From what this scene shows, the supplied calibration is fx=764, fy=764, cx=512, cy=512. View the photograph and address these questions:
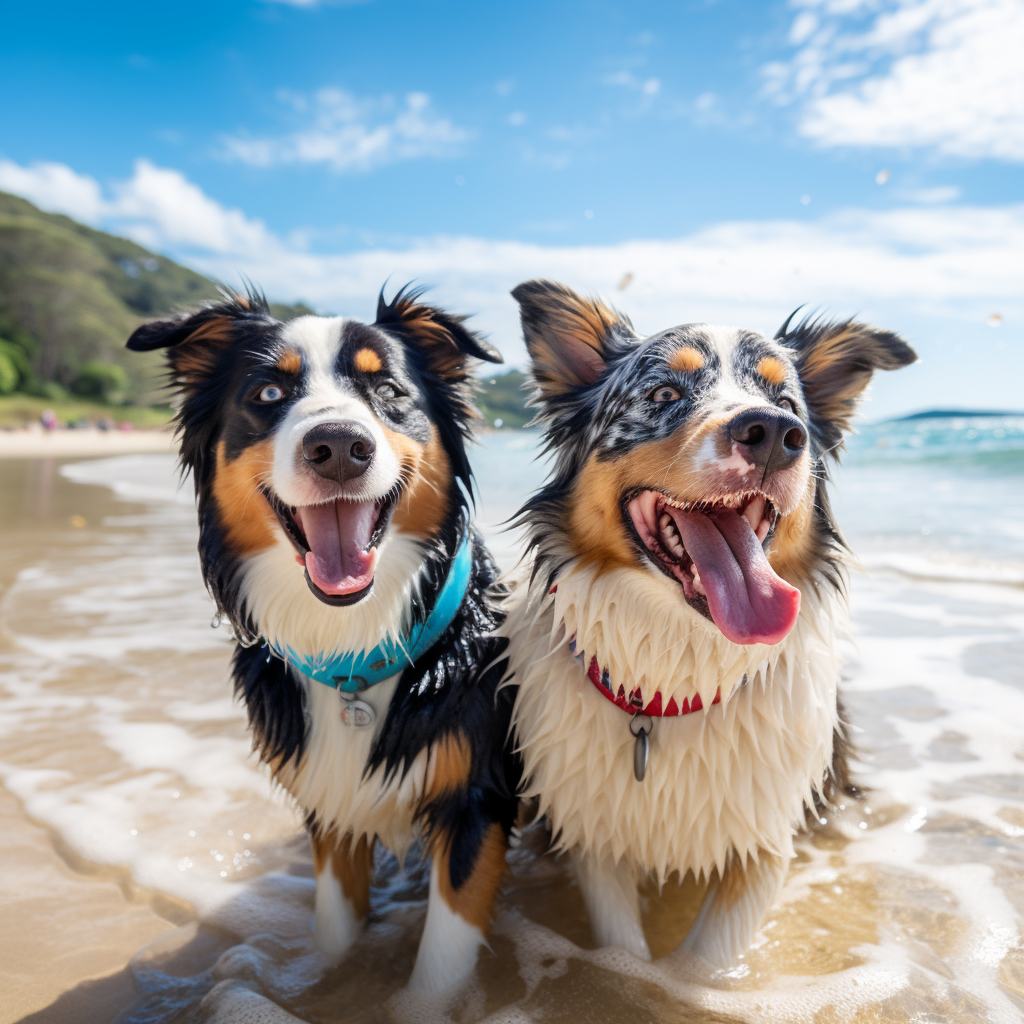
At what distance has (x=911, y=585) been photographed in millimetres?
6754

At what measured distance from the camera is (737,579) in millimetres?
2146

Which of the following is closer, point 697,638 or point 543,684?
point 697,638

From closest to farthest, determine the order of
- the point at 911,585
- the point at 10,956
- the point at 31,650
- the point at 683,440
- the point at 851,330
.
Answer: the point at 683,440, the point at 10,956, the point at 851,330, the point at 31,650, the point at 911,585

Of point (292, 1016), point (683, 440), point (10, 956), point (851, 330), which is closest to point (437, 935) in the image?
point (292, 1016)

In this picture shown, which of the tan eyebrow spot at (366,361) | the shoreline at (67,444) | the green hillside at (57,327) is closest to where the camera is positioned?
the tan eyebrow spot at (366,361)

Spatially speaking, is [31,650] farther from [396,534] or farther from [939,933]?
[939,933]

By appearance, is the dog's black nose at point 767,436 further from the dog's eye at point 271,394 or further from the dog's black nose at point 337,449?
the dog's eye at point 271,394

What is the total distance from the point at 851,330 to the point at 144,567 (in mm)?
6542

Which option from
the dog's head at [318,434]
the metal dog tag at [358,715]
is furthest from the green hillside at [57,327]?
the metal dog tag at [358,715]

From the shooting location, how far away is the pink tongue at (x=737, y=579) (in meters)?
2.07

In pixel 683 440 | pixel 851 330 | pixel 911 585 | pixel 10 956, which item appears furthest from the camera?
pixel 911 585

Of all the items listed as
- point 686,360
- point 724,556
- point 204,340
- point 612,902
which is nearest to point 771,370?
point 686,360

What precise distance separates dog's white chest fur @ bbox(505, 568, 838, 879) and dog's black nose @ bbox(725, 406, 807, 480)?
0.49 m

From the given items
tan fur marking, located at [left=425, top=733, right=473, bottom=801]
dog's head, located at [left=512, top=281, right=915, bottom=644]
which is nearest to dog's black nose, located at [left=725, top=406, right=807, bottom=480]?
dog's head, located at [left=512, top=281, right=915, bottom=644]
